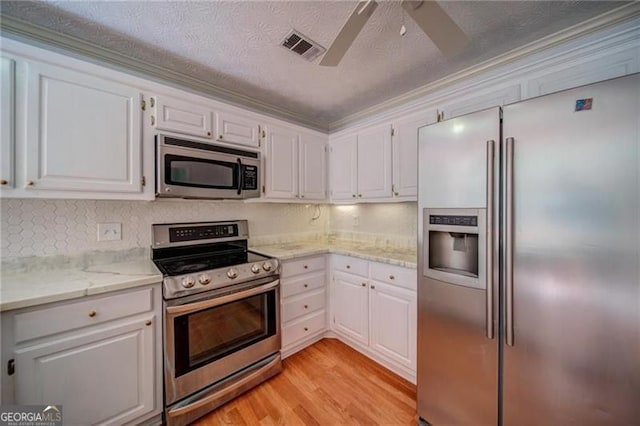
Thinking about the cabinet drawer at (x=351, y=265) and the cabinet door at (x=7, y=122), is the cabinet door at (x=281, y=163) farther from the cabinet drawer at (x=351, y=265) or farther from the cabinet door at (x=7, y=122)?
the cabinet door at (x=7, y=122)

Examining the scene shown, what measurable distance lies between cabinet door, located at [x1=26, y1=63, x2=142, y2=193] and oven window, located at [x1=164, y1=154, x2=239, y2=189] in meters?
0.19

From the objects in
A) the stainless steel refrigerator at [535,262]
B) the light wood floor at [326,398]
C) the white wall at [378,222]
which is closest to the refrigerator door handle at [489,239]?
the stainless steel refrigerator at [535,262]

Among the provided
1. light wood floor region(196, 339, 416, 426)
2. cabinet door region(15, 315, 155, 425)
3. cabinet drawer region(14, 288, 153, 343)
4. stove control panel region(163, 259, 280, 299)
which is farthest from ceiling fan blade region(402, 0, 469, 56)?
light wood floor region(196, 339, 416, 426)

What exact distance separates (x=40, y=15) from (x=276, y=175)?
1.67m

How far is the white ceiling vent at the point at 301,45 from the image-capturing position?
4.70 ft

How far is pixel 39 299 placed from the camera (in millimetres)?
1095

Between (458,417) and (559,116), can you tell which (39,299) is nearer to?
(458,417)

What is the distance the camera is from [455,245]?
54.2 inches

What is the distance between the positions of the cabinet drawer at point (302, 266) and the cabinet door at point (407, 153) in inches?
39.4

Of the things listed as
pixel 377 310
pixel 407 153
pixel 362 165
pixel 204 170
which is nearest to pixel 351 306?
pixel 377 310

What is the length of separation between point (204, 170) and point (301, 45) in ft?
3.72

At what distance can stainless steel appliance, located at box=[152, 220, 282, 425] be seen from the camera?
146 cm

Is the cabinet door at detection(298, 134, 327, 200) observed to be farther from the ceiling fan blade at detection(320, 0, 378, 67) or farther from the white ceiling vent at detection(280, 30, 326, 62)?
the ceiling fan blade at detection(320, 0, 378, 67)

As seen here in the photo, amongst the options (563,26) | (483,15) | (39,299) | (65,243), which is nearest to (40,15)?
(65,243)
